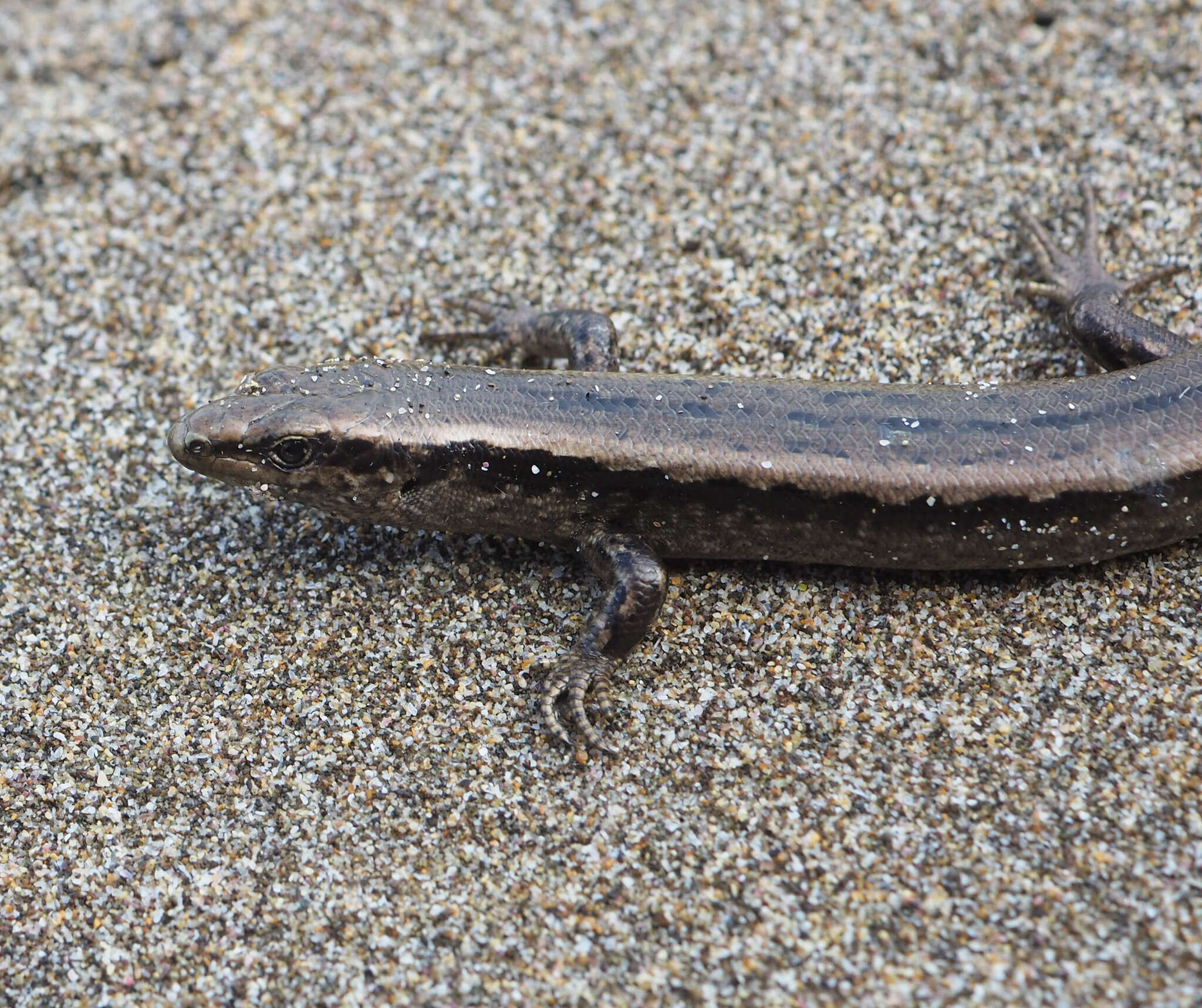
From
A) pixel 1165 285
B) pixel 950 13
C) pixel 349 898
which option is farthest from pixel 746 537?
pixel 950 13

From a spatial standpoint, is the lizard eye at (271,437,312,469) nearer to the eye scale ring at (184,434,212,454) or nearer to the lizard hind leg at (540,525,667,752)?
the eye scale ring at (184,434,212,454)

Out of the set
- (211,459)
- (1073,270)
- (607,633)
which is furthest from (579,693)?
(1073,270)

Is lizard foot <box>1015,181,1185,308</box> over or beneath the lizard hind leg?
over

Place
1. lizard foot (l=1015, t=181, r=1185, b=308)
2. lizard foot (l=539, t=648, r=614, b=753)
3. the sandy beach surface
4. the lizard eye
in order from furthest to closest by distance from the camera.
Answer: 1. lizard foot (l=1015, t=181, r=1185, b=308)
2. the lizard eye
3. lizard foot (l=539, t=648, r=614, b=753)
4. the sandy beach surface

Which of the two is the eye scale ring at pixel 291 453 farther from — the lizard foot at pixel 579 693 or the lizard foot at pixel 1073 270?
the lizard foot at pixel 1073 270

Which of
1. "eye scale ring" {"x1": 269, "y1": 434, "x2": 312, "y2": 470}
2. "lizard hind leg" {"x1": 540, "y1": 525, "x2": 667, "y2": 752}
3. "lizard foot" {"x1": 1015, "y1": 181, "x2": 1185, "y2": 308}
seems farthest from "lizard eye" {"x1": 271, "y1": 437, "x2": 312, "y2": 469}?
"lizard foot" {"x1": 1015, "y1": 181, "x2": 1185, "y2": 308}

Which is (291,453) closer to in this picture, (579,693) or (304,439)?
(304,439)
